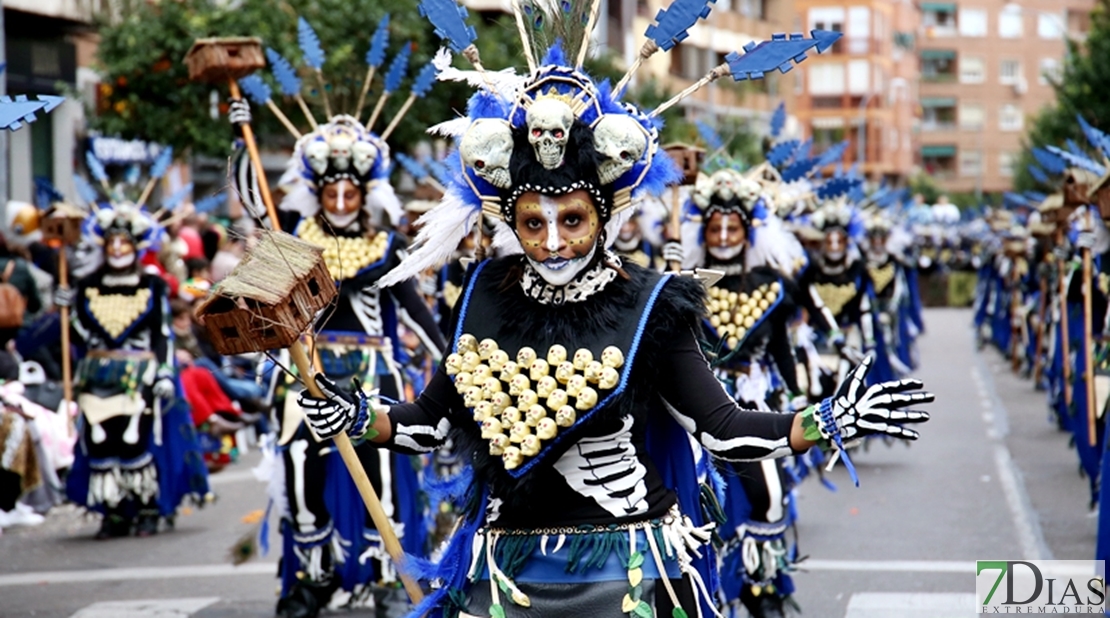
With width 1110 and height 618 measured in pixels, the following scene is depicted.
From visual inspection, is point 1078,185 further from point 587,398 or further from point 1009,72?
point 1009,72

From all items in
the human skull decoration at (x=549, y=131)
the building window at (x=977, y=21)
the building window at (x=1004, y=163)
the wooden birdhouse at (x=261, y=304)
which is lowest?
the wooden birdhouse at (x=261, y=304)

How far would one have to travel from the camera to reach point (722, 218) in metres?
8.55

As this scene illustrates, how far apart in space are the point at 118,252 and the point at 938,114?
295ft

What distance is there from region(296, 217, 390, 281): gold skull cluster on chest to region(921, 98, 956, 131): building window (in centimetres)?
9056

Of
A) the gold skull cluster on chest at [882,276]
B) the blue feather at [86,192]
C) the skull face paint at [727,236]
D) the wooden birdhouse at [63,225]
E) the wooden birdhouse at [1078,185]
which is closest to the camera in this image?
the skull face paint at [727,236]

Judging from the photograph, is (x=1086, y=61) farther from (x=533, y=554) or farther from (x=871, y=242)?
(x=533, y=554)

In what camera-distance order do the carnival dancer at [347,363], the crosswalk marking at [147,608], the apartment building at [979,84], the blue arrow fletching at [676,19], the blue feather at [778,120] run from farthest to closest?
the apartment building at [979,84], the blue feather at [778,120], the crosswalk marking at [147,608], the carnival dancer at [347,363], the blue arrow fletching at [676,19]

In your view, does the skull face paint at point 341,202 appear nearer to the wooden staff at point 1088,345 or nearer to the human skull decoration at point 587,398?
the human skull decoration at point 587,398

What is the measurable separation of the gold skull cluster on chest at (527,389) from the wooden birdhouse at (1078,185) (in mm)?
6255

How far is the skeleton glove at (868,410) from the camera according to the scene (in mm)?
4176

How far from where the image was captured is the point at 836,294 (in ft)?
46.8

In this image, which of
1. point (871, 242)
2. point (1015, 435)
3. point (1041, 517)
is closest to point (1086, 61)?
point (871, 242)

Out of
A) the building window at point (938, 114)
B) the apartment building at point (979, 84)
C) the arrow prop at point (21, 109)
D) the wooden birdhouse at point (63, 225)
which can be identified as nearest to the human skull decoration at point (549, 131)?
the arrow prop at point (21, 109)

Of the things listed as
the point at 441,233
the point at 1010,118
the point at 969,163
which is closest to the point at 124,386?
the point at 441,233
